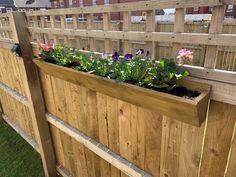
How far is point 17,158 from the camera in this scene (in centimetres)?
325

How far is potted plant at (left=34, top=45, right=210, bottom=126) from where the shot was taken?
989 millimetres

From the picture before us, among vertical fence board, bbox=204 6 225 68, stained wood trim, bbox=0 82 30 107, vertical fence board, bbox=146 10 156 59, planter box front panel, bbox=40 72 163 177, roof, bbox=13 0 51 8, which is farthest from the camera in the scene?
roof, bbox=13 0 51 8

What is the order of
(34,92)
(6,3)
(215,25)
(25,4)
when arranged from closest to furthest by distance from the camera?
1. (215,25)
2. (34,92)
3. (25,4)
4. (6,3)

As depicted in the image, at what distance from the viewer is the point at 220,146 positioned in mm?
1068

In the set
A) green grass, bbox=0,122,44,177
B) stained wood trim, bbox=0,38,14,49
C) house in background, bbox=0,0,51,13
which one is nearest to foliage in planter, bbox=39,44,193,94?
stained wood trim, bbox=0,38,14,49

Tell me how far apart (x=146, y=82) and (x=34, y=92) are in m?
1.61

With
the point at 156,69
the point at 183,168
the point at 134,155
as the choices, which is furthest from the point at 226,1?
the point at 134,155

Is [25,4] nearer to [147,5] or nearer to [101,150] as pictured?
[101,150]

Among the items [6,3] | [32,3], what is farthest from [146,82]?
[6,3]

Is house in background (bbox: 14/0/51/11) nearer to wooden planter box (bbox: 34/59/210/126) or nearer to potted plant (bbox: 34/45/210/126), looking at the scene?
potted plant (bbox: 34/45/210/126)

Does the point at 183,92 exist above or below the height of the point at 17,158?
above

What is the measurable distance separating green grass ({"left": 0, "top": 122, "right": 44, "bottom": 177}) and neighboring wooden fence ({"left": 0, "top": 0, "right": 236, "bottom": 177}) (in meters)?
0.43

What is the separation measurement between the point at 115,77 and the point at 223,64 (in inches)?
125

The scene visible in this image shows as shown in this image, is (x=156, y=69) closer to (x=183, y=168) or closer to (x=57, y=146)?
(x=183, y=168)
